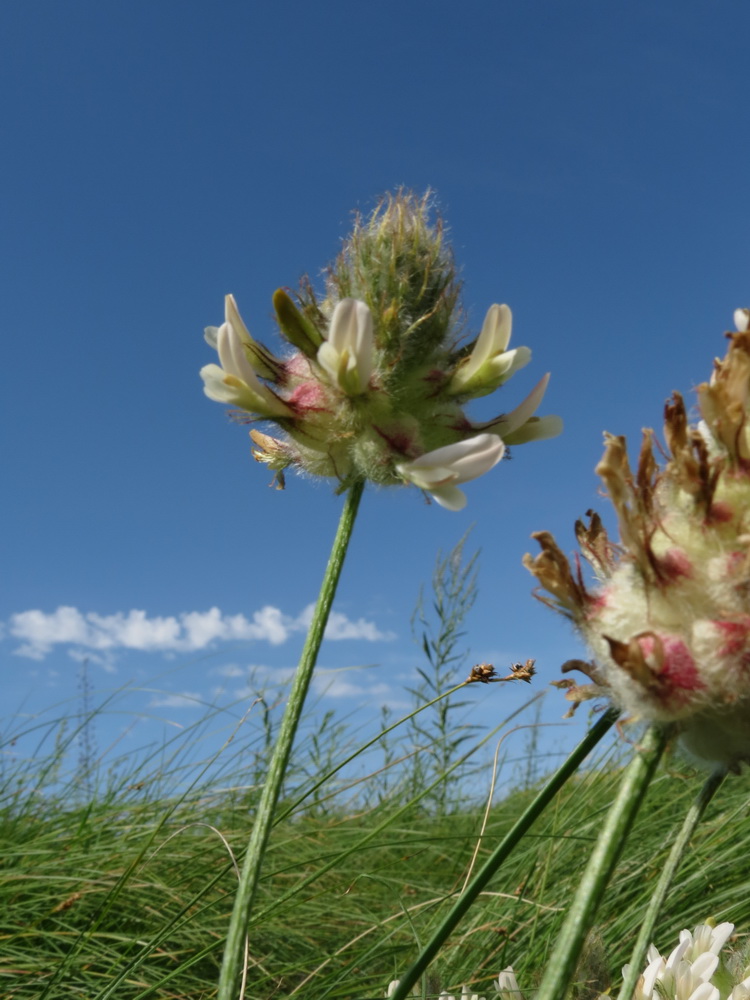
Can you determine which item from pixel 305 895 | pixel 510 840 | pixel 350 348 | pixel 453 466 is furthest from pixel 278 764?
pixel 305 895

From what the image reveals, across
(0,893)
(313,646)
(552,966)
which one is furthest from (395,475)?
(0,893)

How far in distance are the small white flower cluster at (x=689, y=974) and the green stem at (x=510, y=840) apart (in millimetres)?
469

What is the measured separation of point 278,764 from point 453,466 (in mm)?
411

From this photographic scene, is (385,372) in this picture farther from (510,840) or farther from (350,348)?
(510,840)

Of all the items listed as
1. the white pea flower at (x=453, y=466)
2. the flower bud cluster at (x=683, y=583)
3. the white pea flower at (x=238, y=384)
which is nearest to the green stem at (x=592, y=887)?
the flower bud cluster at (x=683, y=583)

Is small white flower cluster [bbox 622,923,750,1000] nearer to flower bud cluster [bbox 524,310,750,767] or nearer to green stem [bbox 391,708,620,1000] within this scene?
green stem [bbox 391,708,620,1000]

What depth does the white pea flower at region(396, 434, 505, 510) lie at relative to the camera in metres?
1.08

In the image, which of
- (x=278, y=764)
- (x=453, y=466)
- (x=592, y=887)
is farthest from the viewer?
(x=453, y=466)

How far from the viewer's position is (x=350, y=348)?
1.12m

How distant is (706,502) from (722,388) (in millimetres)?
115

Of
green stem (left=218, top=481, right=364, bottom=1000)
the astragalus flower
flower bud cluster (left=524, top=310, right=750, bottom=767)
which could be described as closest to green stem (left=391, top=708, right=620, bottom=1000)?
flower bud cluster (left=524, top=310, right=750, bottom=767)

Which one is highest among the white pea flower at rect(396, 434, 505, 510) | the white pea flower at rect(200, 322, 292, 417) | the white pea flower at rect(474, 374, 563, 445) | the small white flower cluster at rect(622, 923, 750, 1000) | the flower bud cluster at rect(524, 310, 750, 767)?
the white pea flower at rect(200, 322, 292, 417)

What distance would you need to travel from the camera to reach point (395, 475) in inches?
46.4

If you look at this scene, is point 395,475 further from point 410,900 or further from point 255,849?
point 410,900
